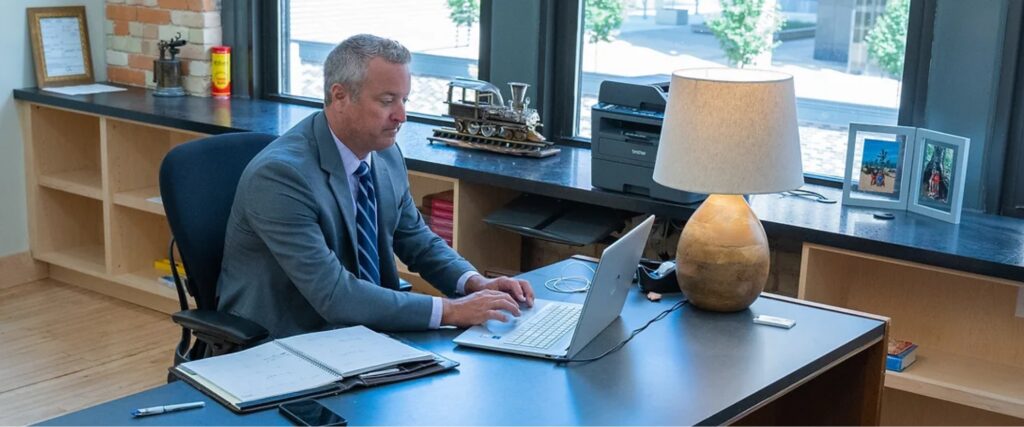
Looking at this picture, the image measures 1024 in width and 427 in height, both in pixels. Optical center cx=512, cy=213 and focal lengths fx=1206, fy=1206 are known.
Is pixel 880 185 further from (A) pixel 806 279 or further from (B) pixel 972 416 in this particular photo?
(B) pixel 972 416

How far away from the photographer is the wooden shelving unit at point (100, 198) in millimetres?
4730

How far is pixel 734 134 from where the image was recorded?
2508 mm

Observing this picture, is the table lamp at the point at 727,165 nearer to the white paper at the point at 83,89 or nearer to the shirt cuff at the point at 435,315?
the shirt cuff at the point at 435,315

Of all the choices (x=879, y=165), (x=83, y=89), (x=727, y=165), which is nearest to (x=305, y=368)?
(x=727, y=165)

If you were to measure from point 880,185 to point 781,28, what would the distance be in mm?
618

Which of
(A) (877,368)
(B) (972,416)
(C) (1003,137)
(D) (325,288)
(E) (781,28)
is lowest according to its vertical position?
(B) (972,416)

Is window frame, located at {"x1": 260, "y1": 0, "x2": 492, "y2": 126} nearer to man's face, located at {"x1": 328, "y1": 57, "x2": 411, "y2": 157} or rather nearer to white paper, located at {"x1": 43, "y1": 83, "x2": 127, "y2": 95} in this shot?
white paper, located at {"x1": 43, "y1": 83, "x2": 127, "y2": 95}

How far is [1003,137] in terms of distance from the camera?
11.0 ft

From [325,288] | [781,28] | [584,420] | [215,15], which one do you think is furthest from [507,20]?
[584,420]

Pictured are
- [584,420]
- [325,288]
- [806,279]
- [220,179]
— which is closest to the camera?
[584,420]

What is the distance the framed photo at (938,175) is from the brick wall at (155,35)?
2.93 metres

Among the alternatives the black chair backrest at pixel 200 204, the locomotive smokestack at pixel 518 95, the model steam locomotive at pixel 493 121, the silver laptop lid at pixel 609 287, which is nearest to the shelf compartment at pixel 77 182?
the model steam locomotive at pixel 493 121

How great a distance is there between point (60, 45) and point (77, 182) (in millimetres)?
585

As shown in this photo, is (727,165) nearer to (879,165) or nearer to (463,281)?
(463,281)
